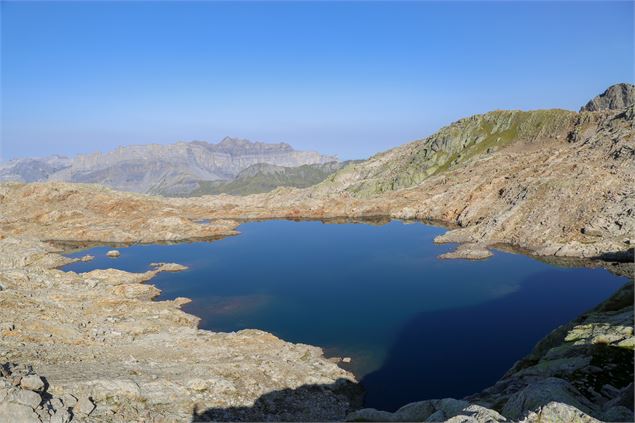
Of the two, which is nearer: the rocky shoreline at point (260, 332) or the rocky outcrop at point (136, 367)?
the rocky shoreline at point (260, 332)

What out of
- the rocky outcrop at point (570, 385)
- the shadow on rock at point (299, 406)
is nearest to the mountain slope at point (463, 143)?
the rocky outcrop at point (570, 385)

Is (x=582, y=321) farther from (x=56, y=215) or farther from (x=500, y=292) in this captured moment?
(x=56, y=215)

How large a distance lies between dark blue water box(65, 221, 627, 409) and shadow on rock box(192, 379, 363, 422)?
2694 millimetres

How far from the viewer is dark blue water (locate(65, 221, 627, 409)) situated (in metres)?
43.3

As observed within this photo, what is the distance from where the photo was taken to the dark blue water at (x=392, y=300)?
43344 millimetres

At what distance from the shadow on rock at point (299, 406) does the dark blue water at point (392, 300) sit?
269 cm

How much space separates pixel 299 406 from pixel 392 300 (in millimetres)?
34267

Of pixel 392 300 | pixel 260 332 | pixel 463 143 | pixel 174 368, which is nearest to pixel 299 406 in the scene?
pixel 174 368

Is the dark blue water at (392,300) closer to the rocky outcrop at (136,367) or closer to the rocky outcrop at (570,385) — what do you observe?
the rocky outcrop at (136,367)

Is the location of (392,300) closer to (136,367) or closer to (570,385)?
(136,367)

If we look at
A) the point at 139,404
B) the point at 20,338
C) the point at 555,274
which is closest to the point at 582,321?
the point at 139,404

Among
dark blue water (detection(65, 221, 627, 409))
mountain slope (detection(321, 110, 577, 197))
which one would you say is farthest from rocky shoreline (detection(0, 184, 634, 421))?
mountain slope (detection(321, 110, 577, 197))

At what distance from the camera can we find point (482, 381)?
39.6 m

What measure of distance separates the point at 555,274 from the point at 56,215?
127878mm
